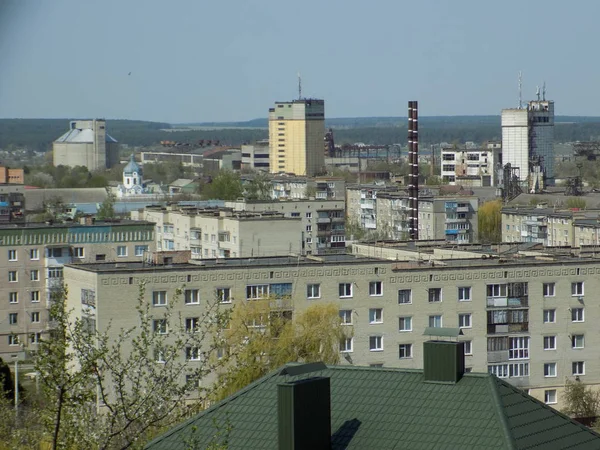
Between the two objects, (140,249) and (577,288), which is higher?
(140,249)

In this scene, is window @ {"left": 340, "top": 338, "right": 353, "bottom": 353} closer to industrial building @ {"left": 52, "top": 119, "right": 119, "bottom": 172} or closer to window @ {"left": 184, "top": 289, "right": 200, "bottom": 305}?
window @ {"left": 184, "top": 289, "right": 200, "bottom": 305}

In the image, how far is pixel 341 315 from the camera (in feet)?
61.9

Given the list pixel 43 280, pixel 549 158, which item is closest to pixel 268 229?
pixel 43 280

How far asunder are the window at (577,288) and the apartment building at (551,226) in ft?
47.5

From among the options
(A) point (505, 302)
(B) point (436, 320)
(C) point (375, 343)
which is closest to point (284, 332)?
(C) point (375, 343)

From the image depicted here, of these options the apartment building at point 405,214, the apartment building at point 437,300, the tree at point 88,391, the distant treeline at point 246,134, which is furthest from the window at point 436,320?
the distant treeline at point 246,134

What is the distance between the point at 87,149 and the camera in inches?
4301

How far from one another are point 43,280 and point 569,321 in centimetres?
1086

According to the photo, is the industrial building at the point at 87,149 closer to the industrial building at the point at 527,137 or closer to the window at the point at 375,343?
the industrial building at the point at 527,137

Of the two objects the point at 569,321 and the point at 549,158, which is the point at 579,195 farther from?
the point at 569,321

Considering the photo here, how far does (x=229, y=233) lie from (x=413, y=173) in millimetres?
7461

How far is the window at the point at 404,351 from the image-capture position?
18953 mm

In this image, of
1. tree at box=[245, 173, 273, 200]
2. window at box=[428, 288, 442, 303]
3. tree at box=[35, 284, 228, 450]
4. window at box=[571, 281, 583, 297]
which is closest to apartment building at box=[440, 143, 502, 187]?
tree at box=[245, 173, 273, 200]

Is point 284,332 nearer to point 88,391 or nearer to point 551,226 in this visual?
point 88,391
